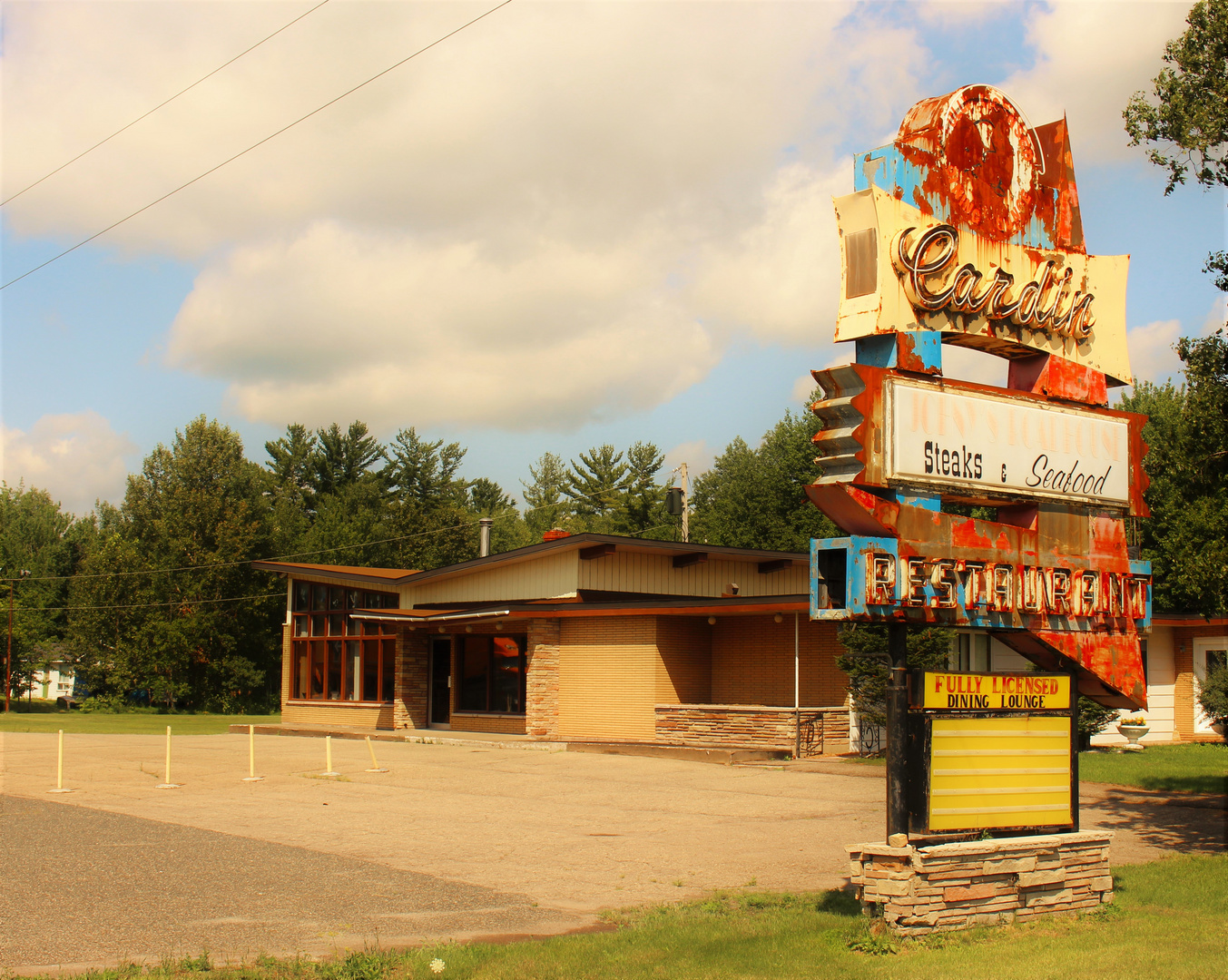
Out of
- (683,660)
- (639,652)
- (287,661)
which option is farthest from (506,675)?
(287,661)

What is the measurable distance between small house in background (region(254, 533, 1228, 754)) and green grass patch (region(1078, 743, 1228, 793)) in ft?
7.21

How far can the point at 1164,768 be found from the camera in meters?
19.7

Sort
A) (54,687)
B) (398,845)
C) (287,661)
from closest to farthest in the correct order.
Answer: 1. (398,845)
2. (287,661)
3. (54,687)

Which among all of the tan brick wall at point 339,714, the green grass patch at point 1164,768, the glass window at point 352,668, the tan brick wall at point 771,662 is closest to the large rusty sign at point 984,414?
the green grass patch at point 1164,768

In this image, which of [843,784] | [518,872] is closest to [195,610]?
[843,784]

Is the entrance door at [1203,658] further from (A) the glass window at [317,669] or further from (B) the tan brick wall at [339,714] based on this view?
(A) the glass window at [317,669]

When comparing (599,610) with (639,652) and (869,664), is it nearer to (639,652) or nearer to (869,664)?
(639,652)

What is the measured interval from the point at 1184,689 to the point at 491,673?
648 inches

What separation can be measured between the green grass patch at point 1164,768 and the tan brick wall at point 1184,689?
1464 millimetres

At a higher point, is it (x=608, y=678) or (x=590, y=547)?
(x=590, y=547)

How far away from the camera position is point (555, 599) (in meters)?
27.2

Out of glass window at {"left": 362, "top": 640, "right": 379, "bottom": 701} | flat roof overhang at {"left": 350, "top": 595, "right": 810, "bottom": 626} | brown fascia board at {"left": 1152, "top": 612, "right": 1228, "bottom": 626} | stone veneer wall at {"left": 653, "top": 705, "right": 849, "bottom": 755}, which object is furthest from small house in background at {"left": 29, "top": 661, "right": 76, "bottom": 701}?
brown fascia board at {"left": 1152, "top": 612, "right": 1228, "bottom": 626}

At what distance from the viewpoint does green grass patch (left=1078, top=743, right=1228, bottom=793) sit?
17.4 meters

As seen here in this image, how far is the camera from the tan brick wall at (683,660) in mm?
24781
